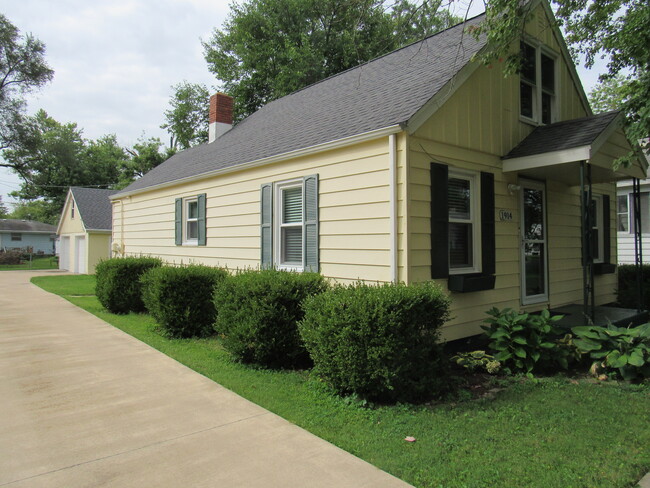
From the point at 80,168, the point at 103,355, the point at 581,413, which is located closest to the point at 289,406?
the point at 581,413

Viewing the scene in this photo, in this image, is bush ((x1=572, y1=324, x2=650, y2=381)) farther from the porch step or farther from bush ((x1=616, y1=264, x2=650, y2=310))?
bush ((x1=616, y1=264, x2=650, y2=310))

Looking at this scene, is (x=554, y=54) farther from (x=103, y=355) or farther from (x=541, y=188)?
(x=103, y=355)

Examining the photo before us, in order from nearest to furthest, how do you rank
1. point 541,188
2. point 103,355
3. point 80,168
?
point 103,355 < point 541,188 < point 80,168

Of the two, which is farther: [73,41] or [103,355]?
[73,41]

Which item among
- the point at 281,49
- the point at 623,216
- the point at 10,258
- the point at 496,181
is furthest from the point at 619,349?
the point at 10,258

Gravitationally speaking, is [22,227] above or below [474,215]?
above

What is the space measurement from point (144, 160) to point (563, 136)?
100ft

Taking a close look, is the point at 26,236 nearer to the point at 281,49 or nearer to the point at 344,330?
the point at 281,49

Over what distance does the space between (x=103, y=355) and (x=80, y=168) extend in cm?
4045

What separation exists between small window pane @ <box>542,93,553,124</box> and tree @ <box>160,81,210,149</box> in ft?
72.2

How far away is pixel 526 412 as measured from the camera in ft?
13.3

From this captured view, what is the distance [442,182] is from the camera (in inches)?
225

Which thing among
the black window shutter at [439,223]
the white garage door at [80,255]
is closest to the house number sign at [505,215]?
the black window shutter at [439,223]

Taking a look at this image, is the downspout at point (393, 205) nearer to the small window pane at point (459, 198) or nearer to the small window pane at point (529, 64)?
the small window pane at point (459, 198)
